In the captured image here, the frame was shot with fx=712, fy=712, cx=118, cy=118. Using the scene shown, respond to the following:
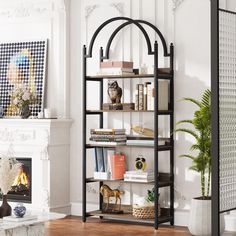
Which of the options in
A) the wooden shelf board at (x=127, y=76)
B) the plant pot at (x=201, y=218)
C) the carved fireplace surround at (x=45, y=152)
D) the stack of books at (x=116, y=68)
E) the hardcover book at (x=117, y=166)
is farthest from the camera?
the carved fireplace surround at (x=45, y=152)

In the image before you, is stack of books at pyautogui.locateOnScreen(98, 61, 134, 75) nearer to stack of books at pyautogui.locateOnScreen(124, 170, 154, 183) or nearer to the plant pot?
stack of books at pyautogui.locateOnScreen(124, 170, 154, 183)

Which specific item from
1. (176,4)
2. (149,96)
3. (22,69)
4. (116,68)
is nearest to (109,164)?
(149,96)

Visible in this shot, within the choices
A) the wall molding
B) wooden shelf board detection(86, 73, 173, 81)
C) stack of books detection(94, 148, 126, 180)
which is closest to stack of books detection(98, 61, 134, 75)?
wooden shelf board detection(86, 73, 173, 81)

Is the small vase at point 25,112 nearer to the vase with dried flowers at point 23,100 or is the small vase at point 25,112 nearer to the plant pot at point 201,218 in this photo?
the vase with dried flowers at point 23,100

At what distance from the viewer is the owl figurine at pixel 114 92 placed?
8047mm

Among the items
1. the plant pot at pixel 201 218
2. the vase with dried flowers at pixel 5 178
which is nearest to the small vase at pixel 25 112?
the vase with dried flowers at pixel 5 178

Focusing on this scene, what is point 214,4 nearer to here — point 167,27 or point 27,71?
point 167,27

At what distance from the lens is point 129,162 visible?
26.9ft

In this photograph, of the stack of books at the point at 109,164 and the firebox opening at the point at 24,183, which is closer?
the stack of books at the point at 109,164

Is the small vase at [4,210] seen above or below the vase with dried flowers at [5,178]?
below

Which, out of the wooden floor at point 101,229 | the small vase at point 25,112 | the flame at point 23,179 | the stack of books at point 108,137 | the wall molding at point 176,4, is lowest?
the wooden floor at point 101,229

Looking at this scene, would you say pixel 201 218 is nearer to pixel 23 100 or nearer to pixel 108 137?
pixel 108 137

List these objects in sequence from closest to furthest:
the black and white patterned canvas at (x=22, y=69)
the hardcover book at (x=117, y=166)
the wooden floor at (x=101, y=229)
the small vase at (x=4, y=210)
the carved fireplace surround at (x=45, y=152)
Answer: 1. the small vase at (x=4, y=210)
2. the wooden floor at (x=101, y=229)
3. the hardcover book at (x=117, y=166)
4. the carved fireplace surround at (x=45, y=152)
5. the black and white patterned canvas at (x=22, y=69)

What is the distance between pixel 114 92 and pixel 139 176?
3.30 ft
